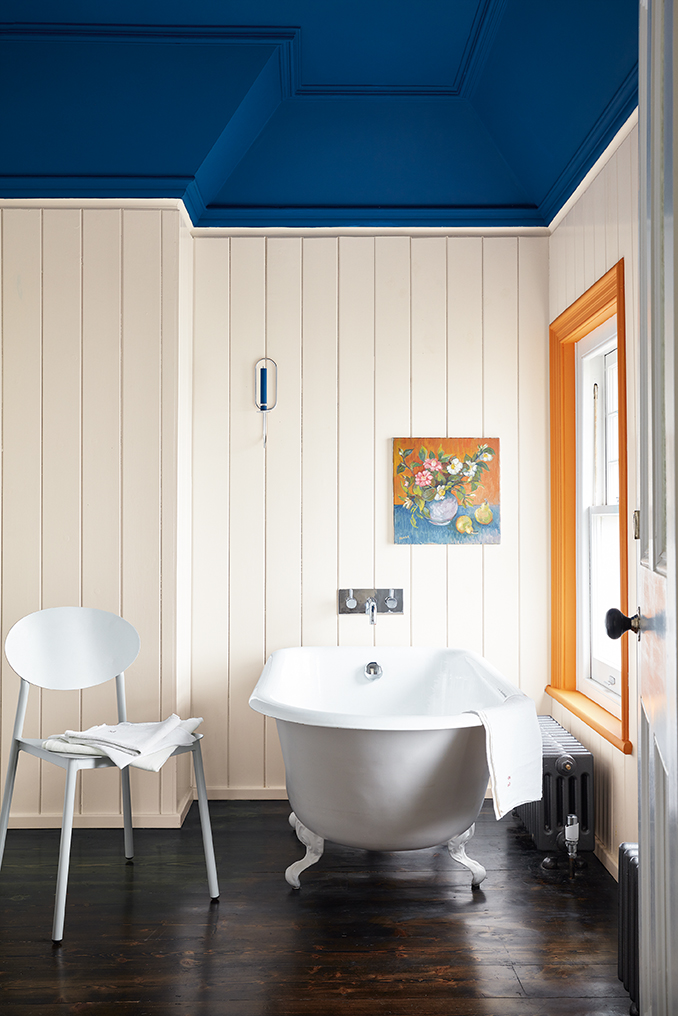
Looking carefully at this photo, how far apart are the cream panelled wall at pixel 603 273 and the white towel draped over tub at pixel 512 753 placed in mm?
403

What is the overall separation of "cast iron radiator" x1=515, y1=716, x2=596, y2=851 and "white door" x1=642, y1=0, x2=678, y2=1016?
4.21 ft

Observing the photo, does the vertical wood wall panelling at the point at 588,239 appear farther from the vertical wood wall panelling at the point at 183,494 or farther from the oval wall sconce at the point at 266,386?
the vertical wood wall panelling at the point at 183,494

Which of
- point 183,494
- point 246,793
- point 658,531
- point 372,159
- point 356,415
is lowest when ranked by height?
point 246,793

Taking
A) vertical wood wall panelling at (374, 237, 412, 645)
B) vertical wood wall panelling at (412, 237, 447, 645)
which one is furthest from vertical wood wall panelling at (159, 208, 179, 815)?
vertical wood wall panelling at (412, 237, 447, 645)

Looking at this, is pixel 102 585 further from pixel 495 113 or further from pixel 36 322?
pixel 495 113

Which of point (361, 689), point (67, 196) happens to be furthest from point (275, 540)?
point (67, 196)

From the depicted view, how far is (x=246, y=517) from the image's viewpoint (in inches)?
118

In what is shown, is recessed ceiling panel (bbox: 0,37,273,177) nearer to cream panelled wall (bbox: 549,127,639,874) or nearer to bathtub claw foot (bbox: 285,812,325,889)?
cream panelled wall (bbox: 549,127,639,874)

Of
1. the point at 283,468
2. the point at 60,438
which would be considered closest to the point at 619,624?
the point at 283,468

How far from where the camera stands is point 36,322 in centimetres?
271

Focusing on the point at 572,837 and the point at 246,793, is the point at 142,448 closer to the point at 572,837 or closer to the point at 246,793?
the point at 246,793

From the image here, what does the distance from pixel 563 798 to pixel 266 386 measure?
1.94m

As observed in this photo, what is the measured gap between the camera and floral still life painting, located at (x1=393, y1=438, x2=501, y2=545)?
3000 millimetres

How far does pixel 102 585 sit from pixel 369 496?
1144mm
